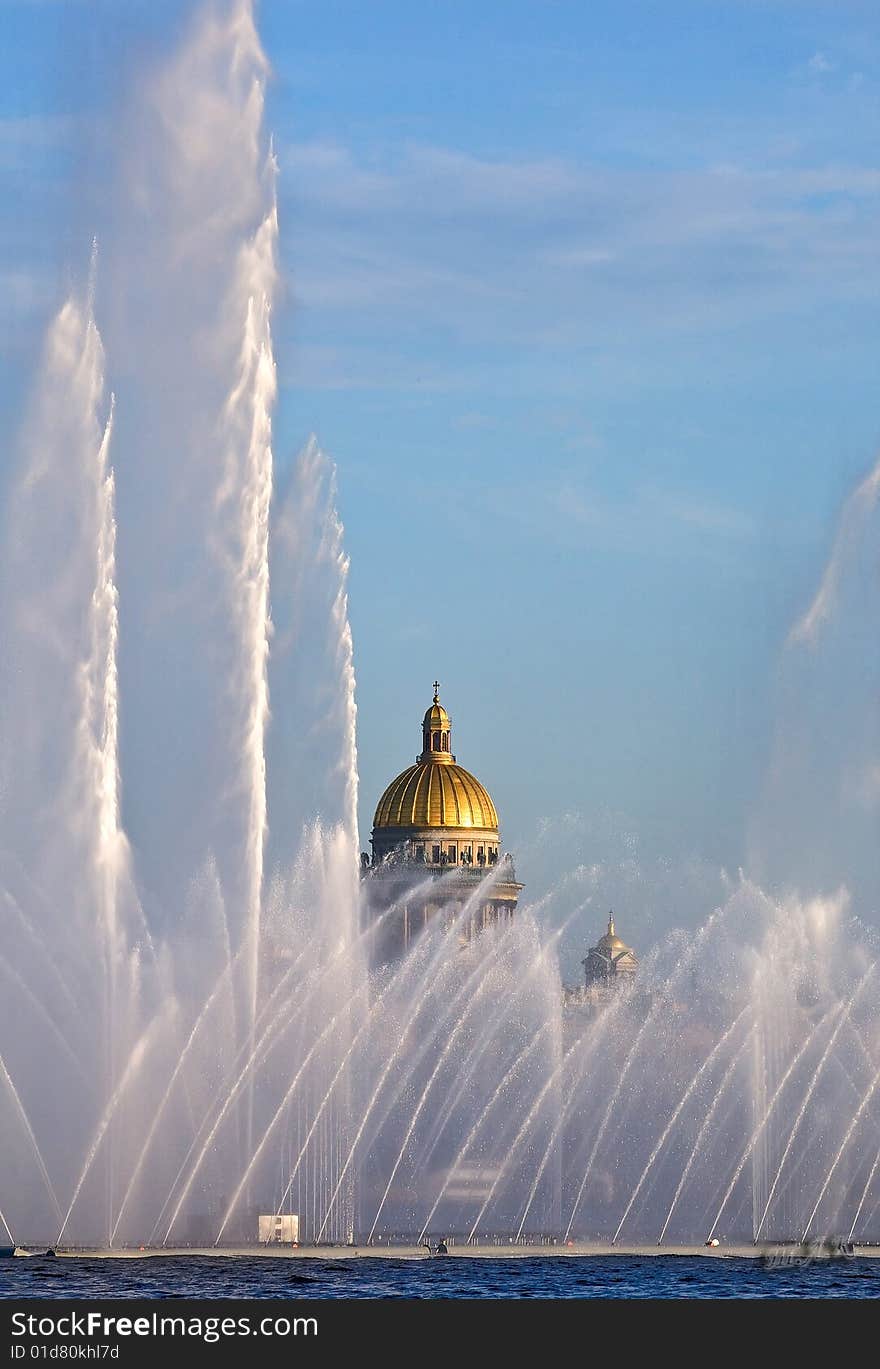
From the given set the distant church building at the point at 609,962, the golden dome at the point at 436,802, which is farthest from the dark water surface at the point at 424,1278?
the golden dome at the point at 436,802

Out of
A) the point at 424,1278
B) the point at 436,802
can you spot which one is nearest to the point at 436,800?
the point at 436,802

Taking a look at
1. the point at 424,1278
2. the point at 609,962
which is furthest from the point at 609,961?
the point at 424,1278

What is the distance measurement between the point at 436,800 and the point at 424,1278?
338 ft

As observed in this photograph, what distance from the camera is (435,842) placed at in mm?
168125

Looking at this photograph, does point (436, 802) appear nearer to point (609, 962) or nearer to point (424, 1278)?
point (609, 962)

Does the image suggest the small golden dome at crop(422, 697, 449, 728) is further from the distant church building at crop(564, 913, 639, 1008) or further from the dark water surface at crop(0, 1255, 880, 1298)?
the dark water surface at crop(0, 1255, 880, 1298)

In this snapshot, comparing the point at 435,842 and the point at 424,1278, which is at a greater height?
the point at 435,842

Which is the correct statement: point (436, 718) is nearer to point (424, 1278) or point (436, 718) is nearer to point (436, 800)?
point (436, 800)

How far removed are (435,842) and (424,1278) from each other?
333ft

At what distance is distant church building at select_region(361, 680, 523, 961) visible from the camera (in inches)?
6152

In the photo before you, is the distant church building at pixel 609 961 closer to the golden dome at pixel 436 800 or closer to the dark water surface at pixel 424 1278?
the golden dome at pixel 436 800

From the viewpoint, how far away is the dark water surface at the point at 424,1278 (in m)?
60.5

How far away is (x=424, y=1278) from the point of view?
219 feet

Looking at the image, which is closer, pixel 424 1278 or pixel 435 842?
pixel 424 1278
